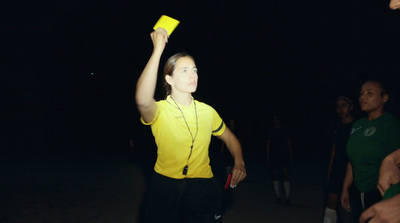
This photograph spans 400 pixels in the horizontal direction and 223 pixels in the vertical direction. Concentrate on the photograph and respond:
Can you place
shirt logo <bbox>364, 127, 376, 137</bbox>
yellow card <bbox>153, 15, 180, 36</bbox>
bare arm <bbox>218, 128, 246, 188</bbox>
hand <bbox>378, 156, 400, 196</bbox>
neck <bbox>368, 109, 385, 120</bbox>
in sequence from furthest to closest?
neck <bbox>368, 109, 385, 120</bbox>, shirt logo <bbox>364, 127, 376, 137</bbox>, bare arm <bbox>218, 128, 246, 188</bbox>, yellow card <bbox>153, 15, 180, 36</bbox>, hand <bbox>378, 156, 400, 196</bbox>

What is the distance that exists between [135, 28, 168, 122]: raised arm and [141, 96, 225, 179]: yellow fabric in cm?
18

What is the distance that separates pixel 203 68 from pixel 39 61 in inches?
515

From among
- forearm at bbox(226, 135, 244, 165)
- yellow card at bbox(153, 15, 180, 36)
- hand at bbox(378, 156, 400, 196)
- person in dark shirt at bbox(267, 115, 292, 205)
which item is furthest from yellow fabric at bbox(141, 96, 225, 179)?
person in dark shirt at bbox(267, 115, 292, 205)

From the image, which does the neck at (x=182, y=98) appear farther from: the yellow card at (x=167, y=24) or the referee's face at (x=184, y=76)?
the yellow card at (x=167, y=24)

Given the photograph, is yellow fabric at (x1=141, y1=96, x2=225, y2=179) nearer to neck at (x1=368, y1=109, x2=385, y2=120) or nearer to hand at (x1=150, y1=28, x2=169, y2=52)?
hand at (x1=150, y1=28, x2=169, y2=52)

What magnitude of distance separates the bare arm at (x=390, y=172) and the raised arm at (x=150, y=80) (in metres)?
1.44

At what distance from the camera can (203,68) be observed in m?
22.8

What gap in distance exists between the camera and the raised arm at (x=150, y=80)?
1897 millimetres

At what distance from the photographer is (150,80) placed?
190 centimetres

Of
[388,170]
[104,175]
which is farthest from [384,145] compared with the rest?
[104,175]

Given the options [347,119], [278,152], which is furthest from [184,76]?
[278,152]

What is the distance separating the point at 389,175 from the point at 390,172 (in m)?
0.02

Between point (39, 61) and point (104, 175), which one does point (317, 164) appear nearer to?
point (104, 175)

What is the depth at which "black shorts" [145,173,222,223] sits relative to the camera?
2162 millimetres
